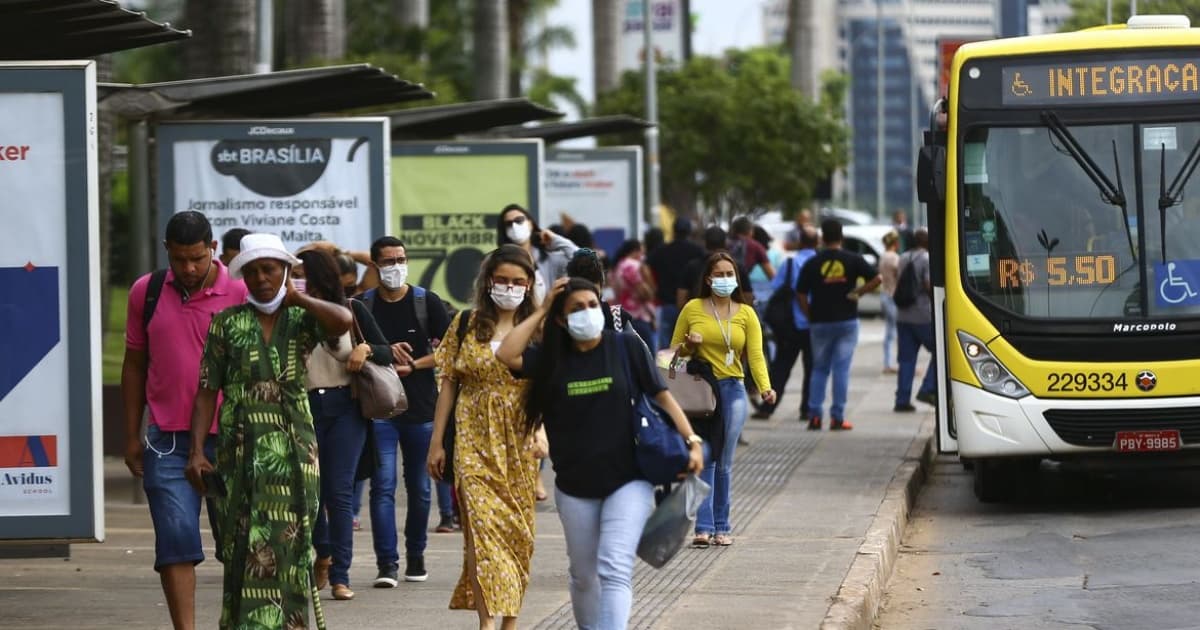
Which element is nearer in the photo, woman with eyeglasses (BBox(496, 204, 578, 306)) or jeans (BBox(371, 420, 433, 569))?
jeans (BBox(371, 420, 433, 569))

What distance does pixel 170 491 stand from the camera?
26.0ft

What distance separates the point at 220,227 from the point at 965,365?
16.3 ft

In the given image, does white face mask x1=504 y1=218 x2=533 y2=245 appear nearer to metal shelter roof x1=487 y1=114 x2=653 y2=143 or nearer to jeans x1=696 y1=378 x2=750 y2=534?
jeans x1=696 y1=378 x2=750 y2=534

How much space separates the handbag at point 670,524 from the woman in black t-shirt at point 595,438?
0.05 meters

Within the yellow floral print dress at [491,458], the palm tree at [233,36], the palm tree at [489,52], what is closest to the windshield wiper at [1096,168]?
the yellow floral print dress at [491,458]

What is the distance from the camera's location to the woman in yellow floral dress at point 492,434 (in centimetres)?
814

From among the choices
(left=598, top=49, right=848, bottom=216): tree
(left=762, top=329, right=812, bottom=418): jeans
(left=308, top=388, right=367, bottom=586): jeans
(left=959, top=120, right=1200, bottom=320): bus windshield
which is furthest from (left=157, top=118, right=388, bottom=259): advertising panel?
(left=598, top=49, right=848, bottom=216): tree

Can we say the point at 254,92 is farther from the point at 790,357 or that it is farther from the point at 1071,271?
the point at 790,357

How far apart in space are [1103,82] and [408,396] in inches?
217

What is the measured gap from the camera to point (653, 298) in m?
18.2

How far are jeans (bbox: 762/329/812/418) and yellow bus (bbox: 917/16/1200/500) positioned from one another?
5.51 m

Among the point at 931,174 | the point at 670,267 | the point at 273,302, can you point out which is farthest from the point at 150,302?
the point at 670,267

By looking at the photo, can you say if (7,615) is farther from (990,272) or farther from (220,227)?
(990,272)

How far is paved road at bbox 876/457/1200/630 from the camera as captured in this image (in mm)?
9742
